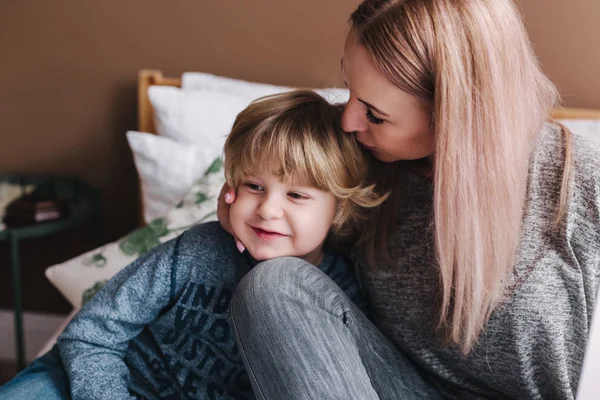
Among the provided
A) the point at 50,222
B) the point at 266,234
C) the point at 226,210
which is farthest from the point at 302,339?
the point at 50,222

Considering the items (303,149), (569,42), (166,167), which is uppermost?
(569,42)

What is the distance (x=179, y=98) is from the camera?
1.64m

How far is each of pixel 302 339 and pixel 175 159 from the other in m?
0.81

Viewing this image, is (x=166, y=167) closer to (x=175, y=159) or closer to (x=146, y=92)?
(x=175, y=159)

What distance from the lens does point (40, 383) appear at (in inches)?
43.0

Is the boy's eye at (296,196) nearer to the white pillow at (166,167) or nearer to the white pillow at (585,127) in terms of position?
the white pillow at (166,167)

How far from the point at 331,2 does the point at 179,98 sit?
468 mm

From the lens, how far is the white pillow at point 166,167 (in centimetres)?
158

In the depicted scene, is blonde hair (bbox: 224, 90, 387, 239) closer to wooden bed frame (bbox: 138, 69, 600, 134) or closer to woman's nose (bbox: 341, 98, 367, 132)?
woman's nose (bbox: 341, 98, 367, 132)

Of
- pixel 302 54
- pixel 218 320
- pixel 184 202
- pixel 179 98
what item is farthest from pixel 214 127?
pixel 218 320

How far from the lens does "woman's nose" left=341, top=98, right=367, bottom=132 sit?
38.9 inches

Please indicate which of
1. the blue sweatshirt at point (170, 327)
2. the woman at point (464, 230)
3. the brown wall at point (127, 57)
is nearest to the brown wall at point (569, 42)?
the brown wall at point (127, 57)

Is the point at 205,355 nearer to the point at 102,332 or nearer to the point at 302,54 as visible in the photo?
the point at 102,332

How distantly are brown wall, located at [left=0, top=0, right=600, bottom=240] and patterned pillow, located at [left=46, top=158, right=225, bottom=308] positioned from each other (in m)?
0.44
